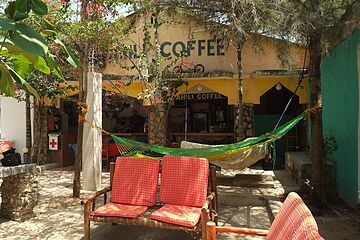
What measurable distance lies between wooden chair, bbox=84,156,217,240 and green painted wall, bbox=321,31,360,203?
94.0 inches

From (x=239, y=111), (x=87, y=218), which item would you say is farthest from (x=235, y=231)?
(x=239, y=111)

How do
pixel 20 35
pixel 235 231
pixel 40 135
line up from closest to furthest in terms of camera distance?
pixel 20 35 → pixel 235 231 → pixel 40 135

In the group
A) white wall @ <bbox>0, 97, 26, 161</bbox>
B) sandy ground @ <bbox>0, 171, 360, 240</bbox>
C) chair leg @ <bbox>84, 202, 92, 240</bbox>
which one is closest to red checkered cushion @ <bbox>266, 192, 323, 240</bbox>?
sandy ground @ <bbox>0, 171, 360, 240</bbox>

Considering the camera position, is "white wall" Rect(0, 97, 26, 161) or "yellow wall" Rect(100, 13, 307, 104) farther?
"white wall" Rect(0, 97, 26, 161)

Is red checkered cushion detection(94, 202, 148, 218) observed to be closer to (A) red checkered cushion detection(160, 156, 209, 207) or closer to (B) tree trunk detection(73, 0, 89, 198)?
(A) red checkered cushion detection(160, 156, 209, 207)

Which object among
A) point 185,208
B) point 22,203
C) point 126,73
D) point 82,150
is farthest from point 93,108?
point 126,73

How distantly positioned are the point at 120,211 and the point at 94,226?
2.68 feet

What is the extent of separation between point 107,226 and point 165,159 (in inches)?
39.1

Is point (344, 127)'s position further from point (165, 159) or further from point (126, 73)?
point (126, 73)

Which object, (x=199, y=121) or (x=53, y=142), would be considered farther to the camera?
(x=199, y=121)

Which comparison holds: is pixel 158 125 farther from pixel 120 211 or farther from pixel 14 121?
pixel 120 211

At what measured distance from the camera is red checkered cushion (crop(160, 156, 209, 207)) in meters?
3.25

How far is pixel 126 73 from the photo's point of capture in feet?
27.5

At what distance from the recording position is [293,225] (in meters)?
1.72
